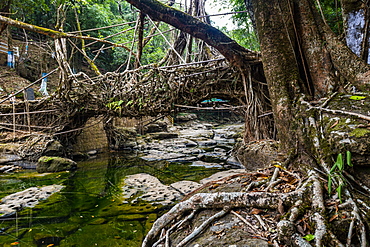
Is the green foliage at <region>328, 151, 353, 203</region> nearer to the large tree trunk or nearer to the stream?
the large tree trunk

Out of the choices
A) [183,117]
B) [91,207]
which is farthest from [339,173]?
[183,117]

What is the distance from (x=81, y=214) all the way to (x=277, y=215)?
3.00 meters

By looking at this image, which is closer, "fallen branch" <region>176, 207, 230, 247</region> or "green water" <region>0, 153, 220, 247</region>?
"fallen branch" <region>176, 207, 230, 247</region>

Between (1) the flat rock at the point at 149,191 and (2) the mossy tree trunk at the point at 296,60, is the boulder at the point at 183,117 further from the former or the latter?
(2) the mossy tree trunk at the point at 296,60

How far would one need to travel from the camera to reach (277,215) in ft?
6.02

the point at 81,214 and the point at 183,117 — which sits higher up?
the point at 183,117

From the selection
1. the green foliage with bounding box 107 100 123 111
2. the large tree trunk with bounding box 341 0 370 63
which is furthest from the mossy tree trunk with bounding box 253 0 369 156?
the green foliage with bounding box 107 100 123 111

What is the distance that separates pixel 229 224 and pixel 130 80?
5138mm

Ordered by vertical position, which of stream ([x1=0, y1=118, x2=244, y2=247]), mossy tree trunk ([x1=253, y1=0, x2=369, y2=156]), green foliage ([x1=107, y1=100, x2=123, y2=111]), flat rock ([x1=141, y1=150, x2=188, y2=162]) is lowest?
flat rock ([x1=141, y1=150, x2=188, y2=162])

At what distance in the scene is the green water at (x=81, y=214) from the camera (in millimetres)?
2811

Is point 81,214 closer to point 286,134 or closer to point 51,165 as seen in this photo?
point 286,134

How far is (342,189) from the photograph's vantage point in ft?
6.03

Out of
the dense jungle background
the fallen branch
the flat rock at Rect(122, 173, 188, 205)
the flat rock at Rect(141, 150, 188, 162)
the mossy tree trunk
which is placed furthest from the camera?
the flat rock at Rect(141, 150, 188, 162)

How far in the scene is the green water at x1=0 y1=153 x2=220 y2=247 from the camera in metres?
2.81
